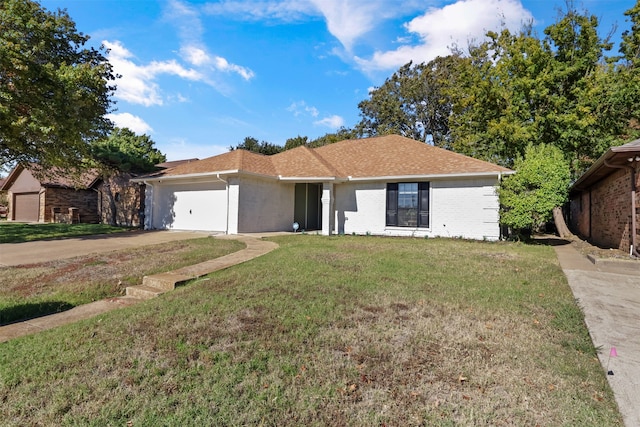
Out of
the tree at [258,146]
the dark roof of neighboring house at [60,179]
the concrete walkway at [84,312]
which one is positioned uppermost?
the tree at [258,146]

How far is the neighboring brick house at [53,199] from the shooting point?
2278cm

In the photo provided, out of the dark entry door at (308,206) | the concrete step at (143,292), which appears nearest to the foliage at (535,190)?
the dark entry door at (308,206)

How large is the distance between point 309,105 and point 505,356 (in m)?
21.5

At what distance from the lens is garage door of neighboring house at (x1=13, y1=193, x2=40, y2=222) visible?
24.8m

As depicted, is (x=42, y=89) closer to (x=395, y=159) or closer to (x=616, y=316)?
(x=395, y=159)

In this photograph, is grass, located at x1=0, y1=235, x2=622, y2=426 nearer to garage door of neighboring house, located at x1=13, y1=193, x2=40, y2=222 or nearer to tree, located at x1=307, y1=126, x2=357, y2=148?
garage door of neighboring house, located at x1=13, y1=193, x2=40, y2=222

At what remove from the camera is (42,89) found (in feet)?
39.7

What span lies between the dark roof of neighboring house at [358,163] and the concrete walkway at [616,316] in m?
5.93

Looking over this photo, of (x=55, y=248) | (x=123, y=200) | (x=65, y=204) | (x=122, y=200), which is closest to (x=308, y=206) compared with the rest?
(x=55, y=248)

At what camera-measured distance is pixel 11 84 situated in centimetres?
1198

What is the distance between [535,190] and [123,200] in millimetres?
21503

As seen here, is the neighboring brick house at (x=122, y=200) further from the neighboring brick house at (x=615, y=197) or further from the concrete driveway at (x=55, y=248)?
the neighboring brick house at (x=615, y=197)

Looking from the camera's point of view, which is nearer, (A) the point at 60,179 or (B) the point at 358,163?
(B) the point at 358,163

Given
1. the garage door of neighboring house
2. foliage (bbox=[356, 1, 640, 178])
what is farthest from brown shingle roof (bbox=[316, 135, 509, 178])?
the garage door of neighboring house
